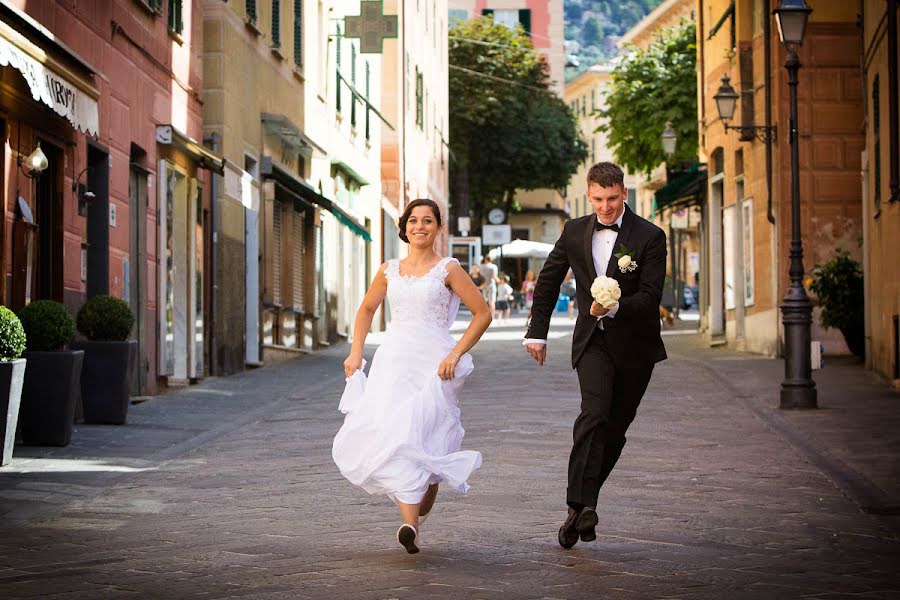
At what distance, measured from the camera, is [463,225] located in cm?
6712

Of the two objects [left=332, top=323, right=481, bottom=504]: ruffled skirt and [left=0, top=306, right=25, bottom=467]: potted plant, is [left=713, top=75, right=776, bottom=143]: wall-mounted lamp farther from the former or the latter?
[left=332, top=323, right=481, bottom=504]: ruffled skirt

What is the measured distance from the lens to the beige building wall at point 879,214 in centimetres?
1916

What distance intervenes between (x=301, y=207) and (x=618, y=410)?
73.6 feet

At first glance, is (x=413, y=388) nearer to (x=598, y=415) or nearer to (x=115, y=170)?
(x=598, y=415)

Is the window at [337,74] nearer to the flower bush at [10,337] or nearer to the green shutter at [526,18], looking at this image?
the flower bush at [10,337]

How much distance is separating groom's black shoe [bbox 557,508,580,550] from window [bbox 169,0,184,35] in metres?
13.9

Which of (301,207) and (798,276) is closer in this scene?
(798,276)

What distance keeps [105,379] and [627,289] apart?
804cm

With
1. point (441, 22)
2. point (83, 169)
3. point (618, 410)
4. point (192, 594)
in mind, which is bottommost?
point (192, 594)

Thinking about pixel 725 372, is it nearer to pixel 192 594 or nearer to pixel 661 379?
pixel 661 379

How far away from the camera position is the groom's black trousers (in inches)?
306

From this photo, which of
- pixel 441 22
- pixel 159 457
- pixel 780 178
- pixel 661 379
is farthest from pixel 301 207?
pixel 441 22

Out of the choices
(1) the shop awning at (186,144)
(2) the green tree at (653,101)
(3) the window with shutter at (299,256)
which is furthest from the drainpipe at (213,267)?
(2) the green tree at (653,101)

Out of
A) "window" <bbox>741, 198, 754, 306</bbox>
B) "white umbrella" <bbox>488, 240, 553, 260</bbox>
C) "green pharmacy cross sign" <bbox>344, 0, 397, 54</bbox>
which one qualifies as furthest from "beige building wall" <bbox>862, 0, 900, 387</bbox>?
"white umbrella" <bbox>488, 240, 553, 260</bbox>
